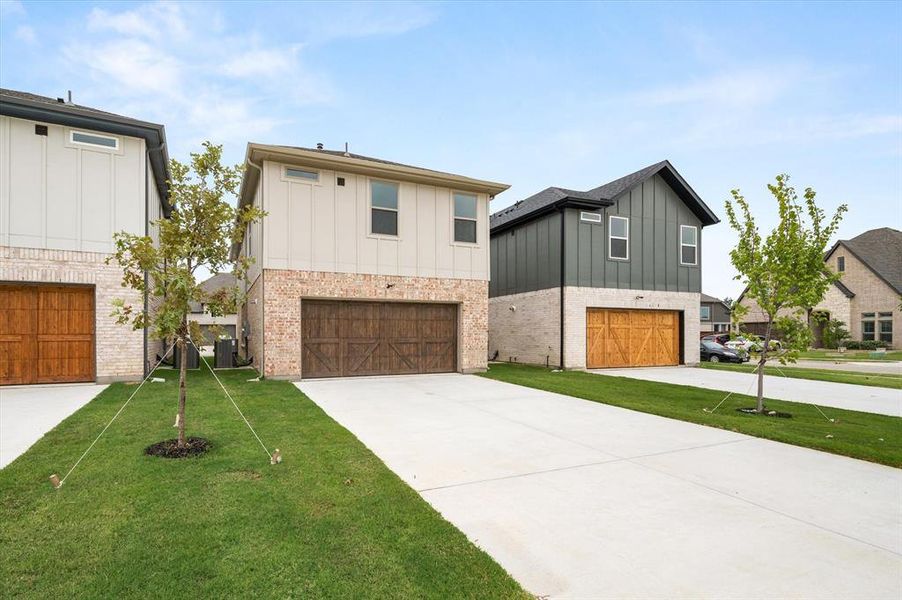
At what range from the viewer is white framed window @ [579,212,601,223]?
16297 millimetres

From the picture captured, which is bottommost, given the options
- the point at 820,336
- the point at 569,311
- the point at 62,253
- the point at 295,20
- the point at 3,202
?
the point at 820,336

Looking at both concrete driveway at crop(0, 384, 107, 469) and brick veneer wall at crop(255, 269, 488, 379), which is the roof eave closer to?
brick veneer wall at crop(255, 269, 488, 379)

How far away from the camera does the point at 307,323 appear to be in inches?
487

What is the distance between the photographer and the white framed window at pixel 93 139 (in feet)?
33.9

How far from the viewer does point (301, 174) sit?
12094 mm

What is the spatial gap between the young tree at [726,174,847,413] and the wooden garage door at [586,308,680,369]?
8.04 meters

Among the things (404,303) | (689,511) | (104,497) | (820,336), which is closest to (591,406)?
(689,511)

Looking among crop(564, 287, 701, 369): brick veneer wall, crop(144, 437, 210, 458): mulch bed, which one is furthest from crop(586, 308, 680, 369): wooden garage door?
crop(144, 437, 210, 458): mulch bed

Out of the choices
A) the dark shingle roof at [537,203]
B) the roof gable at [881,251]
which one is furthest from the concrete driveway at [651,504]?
the roof gable at [881,251]

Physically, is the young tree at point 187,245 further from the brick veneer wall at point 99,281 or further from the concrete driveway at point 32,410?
the brick veneer wall at point 99,281

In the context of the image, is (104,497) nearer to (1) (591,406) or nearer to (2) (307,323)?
(1) (591,406)

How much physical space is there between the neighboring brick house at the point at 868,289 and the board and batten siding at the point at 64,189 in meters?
34.0

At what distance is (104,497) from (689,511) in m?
4.98

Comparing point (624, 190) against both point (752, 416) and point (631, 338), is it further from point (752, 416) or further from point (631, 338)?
point (752, 416)
